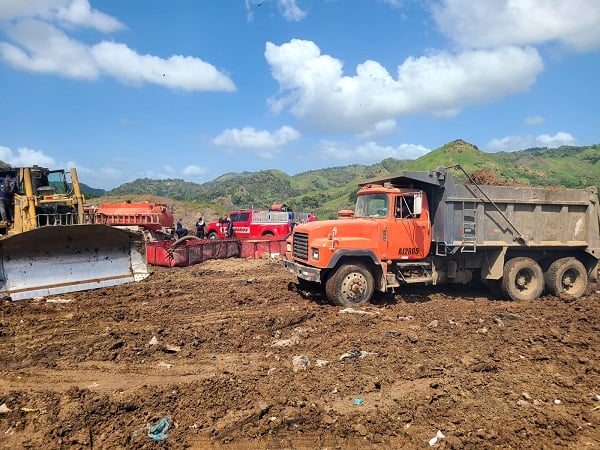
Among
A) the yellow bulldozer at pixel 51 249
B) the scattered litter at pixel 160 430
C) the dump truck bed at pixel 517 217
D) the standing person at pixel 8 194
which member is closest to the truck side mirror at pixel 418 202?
the dump truck bed at pixel 517 217

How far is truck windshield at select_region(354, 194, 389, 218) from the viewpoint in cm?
Result: 872

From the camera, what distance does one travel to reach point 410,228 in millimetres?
8727

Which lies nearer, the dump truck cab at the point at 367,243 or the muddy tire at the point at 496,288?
the dump truck cab at the point at 367,243

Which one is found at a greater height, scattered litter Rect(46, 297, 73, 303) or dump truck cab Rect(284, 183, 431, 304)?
dump truck cab Rect(284, 183, 431, 304)

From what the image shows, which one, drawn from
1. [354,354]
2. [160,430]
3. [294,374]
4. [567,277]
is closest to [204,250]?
[354,354]

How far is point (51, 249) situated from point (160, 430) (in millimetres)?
6145

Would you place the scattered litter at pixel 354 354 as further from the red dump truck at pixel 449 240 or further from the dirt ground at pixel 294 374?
the red dump truck at pixel 449 240

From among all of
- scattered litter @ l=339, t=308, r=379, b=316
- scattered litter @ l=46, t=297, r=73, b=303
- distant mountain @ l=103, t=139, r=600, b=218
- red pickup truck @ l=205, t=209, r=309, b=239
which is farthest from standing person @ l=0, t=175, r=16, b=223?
distant mountain @ l=103, t=139, r=600, b=218

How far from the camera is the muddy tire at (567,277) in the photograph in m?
9.62

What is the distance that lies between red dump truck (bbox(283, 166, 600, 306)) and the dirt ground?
2.41 feet

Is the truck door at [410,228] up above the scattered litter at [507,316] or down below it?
above

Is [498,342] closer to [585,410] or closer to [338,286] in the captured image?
[585,410]

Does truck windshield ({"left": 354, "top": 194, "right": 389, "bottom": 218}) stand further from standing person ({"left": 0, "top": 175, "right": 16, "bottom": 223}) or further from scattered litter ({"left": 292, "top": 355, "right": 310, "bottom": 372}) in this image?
standing person ({"left": 0, "top": 175, "right": 16, "bottom": 223})

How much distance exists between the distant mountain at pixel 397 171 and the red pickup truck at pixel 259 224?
13991 mm
